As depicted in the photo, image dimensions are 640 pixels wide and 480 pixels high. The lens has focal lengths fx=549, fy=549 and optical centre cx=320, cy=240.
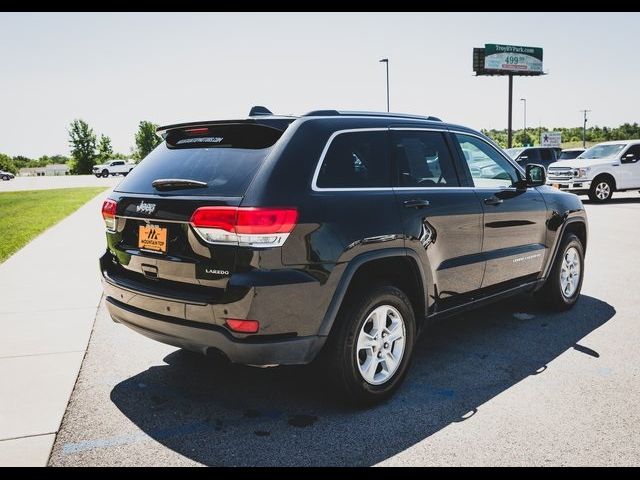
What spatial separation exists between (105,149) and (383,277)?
A: 109m

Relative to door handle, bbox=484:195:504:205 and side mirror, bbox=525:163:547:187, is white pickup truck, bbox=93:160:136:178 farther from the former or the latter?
door handle, bbox=484:195:504:205

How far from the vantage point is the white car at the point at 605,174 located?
1752 cm

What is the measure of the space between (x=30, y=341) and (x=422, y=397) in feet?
11.4

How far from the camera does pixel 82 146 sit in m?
92.7

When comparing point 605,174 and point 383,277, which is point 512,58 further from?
point 383,277

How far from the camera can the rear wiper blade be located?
3250mm

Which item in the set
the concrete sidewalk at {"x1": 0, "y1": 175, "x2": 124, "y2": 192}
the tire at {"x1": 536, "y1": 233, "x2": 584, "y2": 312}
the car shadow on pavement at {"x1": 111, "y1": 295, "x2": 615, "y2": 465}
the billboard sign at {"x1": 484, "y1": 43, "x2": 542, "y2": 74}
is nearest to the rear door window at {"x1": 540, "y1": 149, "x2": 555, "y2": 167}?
the tire at {"x1": 536, "y1": 233, "x2": 584, "y2": 312}

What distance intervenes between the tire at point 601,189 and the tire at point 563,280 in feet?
43.6

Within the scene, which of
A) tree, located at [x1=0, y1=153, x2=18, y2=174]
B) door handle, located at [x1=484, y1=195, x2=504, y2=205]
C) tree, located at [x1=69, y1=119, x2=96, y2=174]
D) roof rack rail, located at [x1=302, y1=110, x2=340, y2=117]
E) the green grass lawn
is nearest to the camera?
roof rack rail, located at [x1=302, y1=110, x2=340, y2=117]

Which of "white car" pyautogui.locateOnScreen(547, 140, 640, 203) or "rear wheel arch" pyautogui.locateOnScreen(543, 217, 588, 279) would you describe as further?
"white car" pyautogui.locateOnScreen(547, 140, 640, 203)

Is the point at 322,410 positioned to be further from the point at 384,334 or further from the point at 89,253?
the point at 89,253

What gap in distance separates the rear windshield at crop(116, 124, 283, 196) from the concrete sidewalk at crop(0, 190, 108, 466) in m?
1.54

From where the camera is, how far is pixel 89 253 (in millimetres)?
9188

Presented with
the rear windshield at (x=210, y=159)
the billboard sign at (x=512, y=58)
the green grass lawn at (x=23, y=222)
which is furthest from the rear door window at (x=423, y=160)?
the billboard sign at (x=512, y=58)
